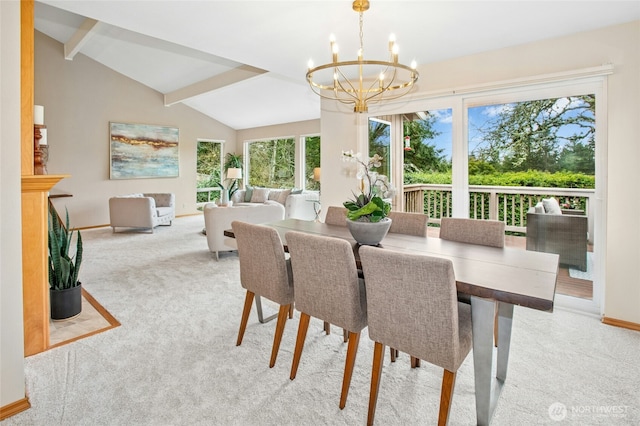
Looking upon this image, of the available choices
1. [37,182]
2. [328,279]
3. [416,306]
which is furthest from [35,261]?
[416,306]

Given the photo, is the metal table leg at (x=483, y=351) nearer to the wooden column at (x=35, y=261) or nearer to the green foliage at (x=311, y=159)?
the wooden column at (x=35, y=261)

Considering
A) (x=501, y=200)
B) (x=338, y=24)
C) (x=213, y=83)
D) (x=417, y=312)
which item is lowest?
(x=417, y=312)

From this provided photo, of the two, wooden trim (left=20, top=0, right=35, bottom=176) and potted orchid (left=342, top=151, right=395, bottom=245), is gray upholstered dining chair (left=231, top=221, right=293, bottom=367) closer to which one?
potted orchid (left=342, top=151, right=395, bottom=245)

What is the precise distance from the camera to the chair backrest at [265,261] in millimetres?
2207

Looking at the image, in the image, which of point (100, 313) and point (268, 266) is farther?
point (100, 313)

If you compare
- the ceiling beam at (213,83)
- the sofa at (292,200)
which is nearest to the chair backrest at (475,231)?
the ceiling beam at (213,83)

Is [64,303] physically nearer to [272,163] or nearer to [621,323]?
[621,323]

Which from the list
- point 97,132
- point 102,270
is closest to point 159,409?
point 102,270

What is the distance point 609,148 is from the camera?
2.80 metres

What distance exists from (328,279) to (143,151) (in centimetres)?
756

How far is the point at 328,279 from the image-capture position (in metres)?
1.95

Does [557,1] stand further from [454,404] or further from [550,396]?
[454,404]

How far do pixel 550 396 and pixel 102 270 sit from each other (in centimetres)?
459

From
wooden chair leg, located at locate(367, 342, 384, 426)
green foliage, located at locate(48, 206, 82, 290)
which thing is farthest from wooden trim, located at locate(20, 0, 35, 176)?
wooden chair leg, located at locate(367, 342, 384, 426)
